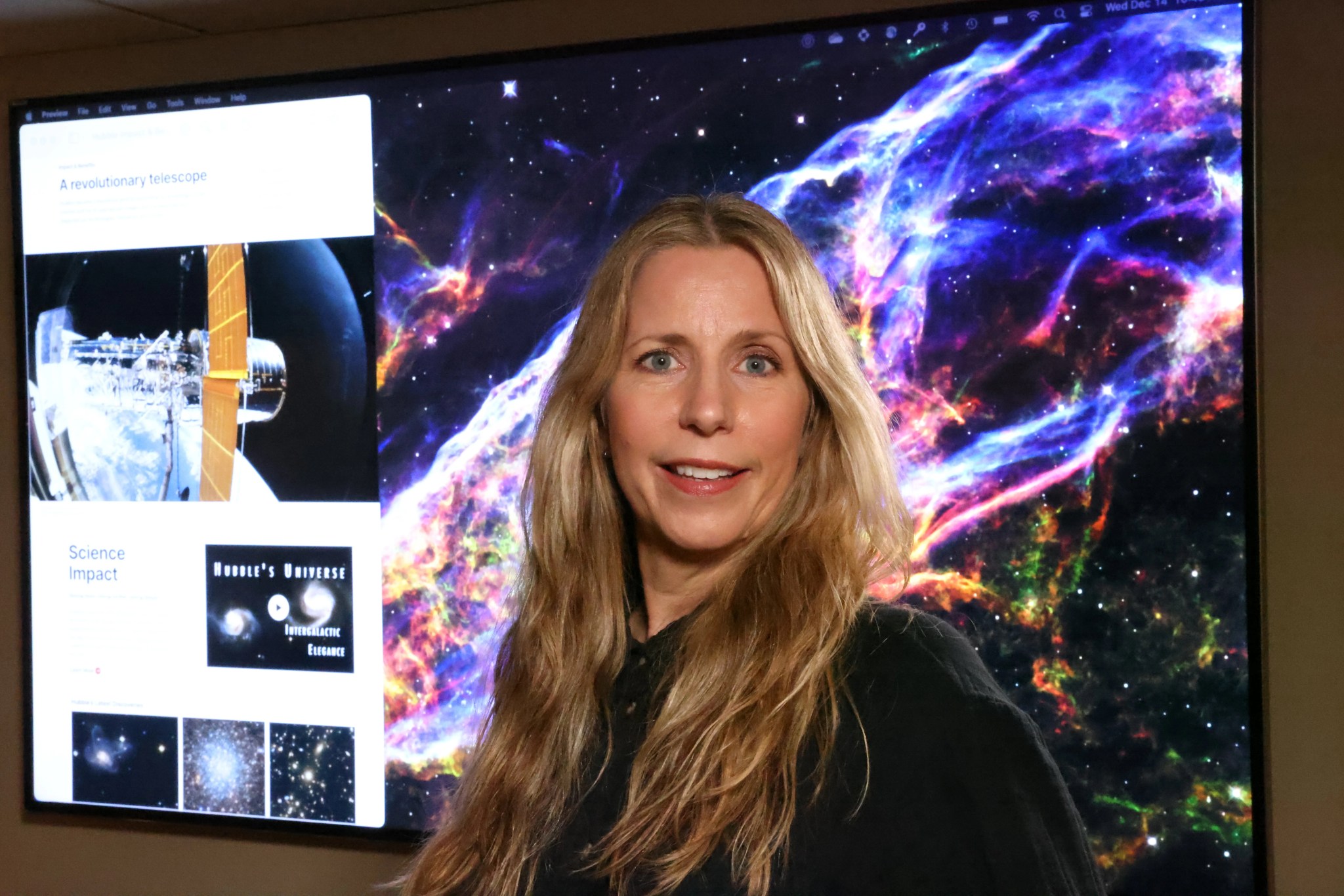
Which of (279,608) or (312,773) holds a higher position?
(279,608)

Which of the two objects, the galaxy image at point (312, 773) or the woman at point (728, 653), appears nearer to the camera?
the woman at point (728, 653)

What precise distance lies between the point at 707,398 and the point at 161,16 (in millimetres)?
2208

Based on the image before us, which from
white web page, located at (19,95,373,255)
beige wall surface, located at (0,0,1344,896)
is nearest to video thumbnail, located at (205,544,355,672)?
white web page, located at (19,95,373,255)

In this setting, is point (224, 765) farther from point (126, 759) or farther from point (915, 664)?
point (915, 664)

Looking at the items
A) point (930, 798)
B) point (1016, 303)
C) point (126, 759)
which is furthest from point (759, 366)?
point (126, 759)

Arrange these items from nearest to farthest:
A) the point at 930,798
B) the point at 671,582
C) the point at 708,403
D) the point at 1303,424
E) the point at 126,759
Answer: the point at 930,798 → the point at 708,403 → the point at 671,582 → the point at 1303,424 → the point at 126,759

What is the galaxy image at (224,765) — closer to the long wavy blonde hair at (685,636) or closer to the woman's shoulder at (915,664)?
the long wavy blonde hair at (685,636)

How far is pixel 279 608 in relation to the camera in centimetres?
273

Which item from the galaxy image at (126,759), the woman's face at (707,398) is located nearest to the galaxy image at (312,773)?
the galaxy image at (126,759)

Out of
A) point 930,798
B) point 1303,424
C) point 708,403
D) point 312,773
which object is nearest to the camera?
point 930,798

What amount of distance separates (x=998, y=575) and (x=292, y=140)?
1894mm

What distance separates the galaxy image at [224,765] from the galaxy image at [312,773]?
1.6 inches

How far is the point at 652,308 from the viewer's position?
131 centimetres

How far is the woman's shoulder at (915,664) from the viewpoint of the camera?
3.69 ft
